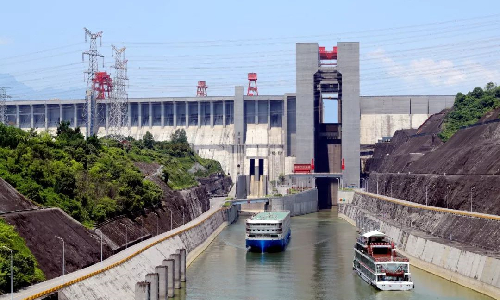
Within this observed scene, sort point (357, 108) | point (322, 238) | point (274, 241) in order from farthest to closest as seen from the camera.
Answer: point (357, 108) < point (322, 238) < point (274, 241)

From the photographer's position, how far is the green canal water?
69.4 m

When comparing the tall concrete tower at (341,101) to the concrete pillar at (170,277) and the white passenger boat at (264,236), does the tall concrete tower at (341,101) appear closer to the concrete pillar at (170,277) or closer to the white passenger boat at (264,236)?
the white passenger boat at (264,236)

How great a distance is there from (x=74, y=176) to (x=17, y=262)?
30.5 meters

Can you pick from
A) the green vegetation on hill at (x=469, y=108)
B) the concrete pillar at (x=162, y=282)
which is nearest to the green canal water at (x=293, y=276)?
the concrete pillar at (x=162, y=282)

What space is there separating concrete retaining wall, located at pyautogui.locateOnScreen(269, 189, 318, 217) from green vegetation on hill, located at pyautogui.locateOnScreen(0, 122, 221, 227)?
5398 centimetres

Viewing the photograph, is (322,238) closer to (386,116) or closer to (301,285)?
(301,285)

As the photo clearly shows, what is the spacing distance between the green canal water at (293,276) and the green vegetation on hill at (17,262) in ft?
61.5

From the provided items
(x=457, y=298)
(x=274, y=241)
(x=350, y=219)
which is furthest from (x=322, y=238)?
(x=457, y=298)

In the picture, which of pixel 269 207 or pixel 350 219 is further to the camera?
pixel 269 207

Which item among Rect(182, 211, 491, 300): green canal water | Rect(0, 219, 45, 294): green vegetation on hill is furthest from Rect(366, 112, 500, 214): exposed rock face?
Rect(0, 219, 45, 294): green vegetation on hill

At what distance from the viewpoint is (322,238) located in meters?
121

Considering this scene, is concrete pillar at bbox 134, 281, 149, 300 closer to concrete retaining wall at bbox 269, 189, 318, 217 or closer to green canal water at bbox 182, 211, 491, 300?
green canal water at bbox 182, 211, 491, 300

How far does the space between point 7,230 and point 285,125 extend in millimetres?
147238

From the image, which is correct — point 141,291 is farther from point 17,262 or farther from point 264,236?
point 264,236
